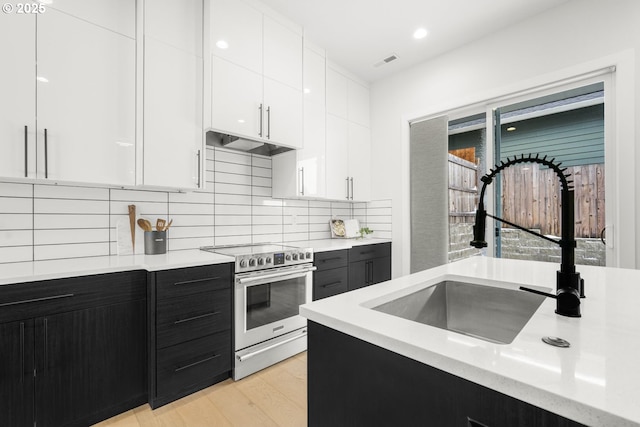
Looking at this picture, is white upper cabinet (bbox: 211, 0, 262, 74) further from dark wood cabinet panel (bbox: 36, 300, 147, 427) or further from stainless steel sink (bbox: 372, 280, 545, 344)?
stainless steel sink (bbox: 372, 280, 545, 344)

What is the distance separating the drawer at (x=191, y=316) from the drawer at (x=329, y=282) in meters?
0.91

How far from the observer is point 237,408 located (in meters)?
1.86

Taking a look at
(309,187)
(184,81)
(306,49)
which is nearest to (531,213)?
(309,187)

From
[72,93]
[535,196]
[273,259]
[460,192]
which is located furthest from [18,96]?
[535,196]

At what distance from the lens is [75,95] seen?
1763 mm

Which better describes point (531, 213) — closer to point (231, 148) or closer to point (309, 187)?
point (309, 187)

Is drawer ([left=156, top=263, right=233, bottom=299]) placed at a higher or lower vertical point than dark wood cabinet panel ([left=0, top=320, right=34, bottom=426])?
higher

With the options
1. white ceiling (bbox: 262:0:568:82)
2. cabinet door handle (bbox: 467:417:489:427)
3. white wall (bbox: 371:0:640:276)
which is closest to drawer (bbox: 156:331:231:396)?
cabinet door handle (bbox: 467:417:489:427)

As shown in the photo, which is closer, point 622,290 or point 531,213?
point 622,290

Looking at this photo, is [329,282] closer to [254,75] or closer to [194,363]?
[194,363]

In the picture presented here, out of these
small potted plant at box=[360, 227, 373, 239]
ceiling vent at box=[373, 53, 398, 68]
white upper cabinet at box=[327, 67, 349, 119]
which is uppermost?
ceiling vent at box=[373, 53, 398, 68]

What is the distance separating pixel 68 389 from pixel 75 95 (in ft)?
5.40

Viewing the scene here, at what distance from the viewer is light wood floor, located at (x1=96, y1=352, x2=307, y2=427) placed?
1727 millimetres

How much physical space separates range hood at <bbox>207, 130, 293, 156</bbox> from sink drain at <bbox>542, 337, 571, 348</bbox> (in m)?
2.31
